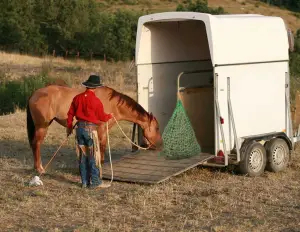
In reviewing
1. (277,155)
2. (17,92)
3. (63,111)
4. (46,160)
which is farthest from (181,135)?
(17,92)

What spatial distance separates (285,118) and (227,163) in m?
1.81

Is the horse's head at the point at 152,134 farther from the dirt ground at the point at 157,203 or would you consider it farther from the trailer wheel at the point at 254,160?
the trailer wheel at the point at 254,160

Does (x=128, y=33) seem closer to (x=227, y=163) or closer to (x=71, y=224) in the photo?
(x=227, y=163)

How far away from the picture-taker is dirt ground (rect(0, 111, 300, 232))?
830cm

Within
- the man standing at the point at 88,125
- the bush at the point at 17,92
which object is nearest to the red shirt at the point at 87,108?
the man standing at the point at 88,125

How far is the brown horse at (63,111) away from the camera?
11.9 meters

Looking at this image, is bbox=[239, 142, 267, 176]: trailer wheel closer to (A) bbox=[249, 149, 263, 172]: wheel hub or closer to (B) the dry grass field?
(A) bbox=[249, 149, 263, 172]: wheel hub

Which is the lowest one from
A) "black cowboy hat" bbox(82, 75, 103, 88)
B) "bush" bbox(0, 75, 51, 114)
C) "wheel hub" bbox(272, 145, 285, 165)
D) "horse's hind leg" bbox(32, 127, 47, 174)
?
"bush" bbox(0, 75, 51, 114)

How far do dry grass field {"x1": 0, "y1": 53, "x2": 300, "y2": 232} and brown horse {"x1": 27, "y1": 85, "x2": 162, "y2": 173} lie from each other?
0.71 meters

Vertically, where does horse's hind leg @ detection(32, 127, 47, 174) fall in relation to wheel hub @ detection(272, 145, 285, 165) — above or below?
above

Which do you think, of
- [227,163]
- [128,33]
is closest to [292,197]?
[227,163]

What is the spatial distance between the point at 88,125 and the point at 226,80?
2366mm

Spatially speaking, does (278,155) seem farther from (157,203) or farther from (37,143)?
(37,143)

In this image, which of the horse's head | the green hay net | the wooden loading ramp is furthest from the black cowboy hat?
the horse's head
